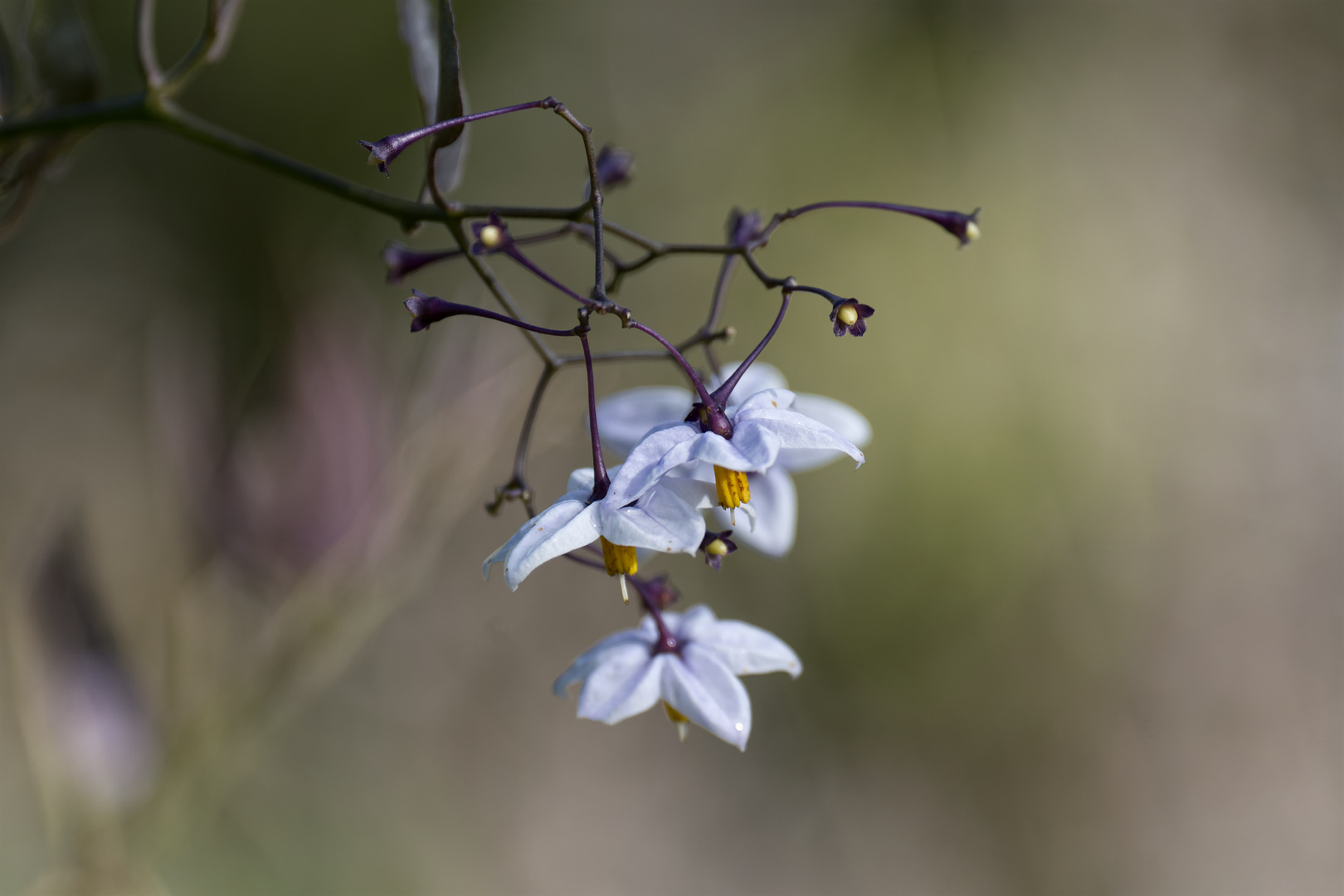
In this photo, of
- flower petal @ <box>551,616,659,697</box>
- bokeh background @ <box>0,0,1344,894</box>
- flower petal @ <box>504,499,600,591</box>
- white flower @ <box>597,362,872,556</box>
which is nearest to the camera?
flower petal @ <box>504,499,600,591</box>

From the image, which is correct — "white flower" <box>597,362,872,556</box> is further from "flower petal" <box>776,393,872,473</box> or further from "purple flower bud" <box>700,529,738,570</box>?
"purple flower bud" <box>700,529,738,570</box>

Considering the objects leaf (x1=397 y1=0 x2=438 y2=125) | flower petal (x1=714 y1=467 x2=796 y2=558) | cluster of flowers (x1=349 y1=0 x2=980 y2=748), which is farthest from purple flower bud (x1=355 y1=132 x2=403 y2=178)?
flower petal (x1=714 y1=467 x2=796 y2=558)

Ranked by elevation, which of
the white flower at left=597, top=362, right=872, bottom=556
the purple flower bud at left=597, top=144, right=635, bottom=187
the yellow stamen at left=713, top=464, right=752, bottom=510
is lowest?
the yellow stamen at left=713, top=464, right=752, bottom=510

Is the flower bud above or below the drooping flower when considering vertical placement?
above

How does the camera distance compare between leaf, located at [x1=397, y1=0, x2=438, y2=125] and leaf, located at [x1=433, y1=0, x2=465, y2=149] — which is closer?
leaf, located at [x1=433, y1=0, x2=465, y2=149]

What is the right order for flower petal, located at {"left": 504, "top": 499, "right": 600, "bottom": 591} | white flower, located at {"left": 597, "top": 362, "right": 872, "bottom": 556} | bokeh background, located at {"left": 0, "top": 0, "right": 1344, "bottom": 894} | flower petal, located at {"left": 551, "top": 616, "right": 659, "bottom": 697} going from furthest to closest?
bokeh background, located at {"left": 0, "top": 0, "right": 1344, "bottom": 894}, white flower, located at {"left": 597, "top": 362, "right": 872, "bottom": 556}, flower petal, located at {"left": 551, "top": 616, "right": 659, "bottom": 697}, flower petal, located at {"left": 504, "top": 499, "right": 600, "bottom": 591}

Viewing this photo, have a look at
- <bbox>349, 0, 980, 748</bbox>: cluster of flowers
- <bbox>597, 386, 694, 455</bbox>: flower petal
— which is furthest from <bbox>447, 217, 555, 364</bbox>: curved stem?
<bbox>597, 386, 694, 455</bbox>: flower petal

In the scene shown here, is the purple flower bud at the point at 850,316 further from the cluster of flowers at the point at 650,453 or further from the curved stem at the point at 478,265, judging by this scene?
the curved stem at the point at 478,265

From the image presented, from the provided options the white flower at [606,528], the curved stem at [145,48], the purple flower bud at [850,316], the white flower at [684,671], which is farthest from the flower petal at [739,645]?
the curved stem at [145,48]
